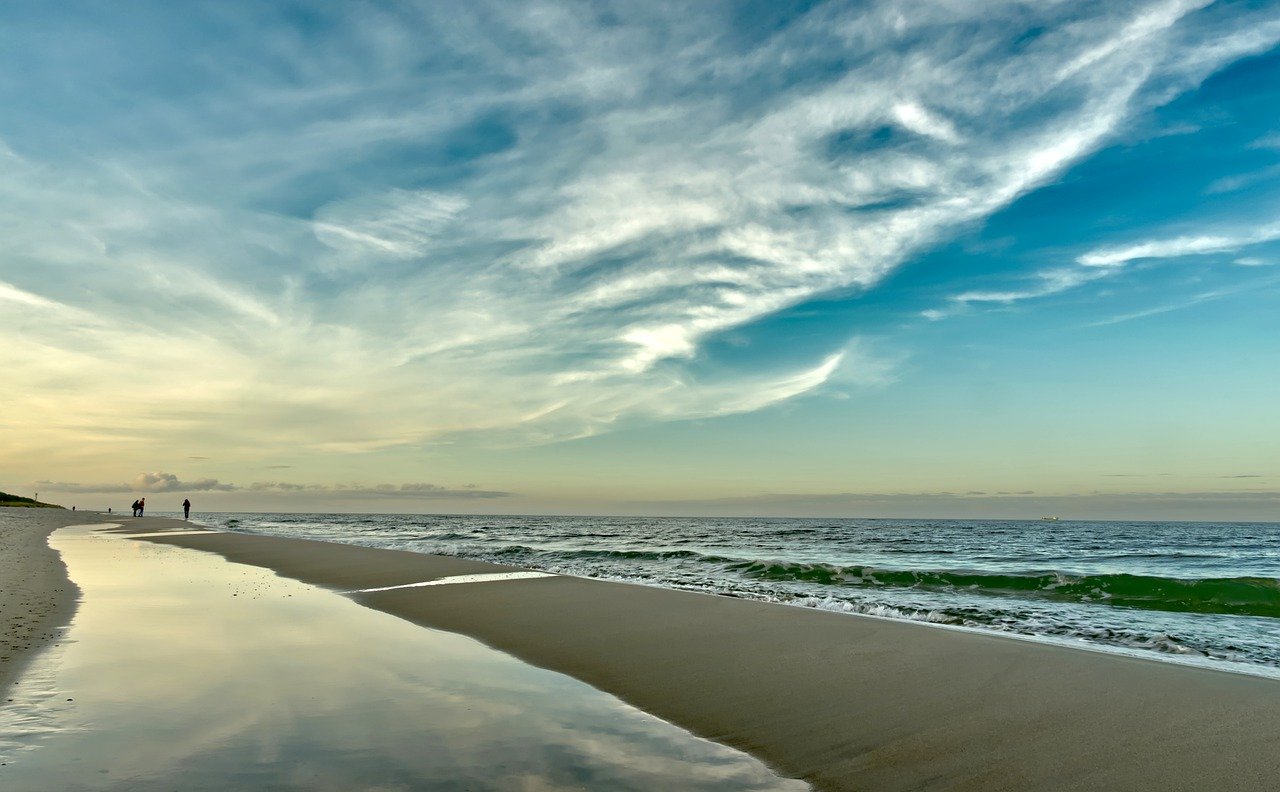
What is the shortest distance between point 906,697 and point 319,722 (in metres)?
5.40

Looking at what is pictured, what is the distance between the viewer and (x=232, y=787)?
14.5 ft

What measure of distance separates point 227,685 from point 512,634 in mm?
4375

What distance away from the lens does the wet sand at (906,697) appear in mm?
5148

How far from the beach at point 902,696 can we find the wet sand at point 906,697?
0.07ft

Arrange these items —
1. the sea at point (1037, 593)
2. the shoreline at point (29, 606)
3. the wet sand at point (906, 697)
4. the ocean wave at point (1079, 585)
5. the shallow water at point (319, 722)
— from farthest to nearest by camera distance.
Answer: the ocean wave at point (1079, 585)
the sea at point (1037, 593)
the shoreline at point (29, 606)
the wet sand at point (906, 697)
the shallow water at point (319, 722)

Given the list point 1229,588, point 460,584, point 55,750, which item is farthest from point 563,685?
point 1229,588

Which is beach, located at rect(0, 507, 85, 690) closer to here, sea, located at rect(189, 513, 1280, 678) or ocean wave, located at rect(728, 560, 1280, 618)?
sea, located at rect(189, 513, 1280, 678)

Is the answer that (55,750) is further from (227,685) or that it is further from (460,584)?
(460,584)

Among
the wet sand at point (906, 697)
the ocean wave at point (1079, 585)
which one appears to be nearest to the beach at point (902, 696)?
the wet sand at point (906, 697)

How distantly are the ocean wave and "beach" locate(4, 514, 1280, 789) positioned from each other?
9.74m

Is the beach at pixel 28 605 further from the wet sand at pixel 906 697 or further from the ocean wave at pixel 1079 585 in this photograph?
the ocean wave at pixel 1079 585

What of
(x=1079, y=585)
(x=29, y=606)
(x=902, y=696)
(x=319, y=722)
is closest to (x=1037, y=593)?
(x=1079, y=585)

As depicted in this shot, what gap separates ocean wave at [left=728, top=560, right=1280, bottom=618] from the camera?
1666 centimetres

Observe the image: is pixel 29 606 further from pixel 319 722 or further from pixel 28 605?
pixel 319 722
